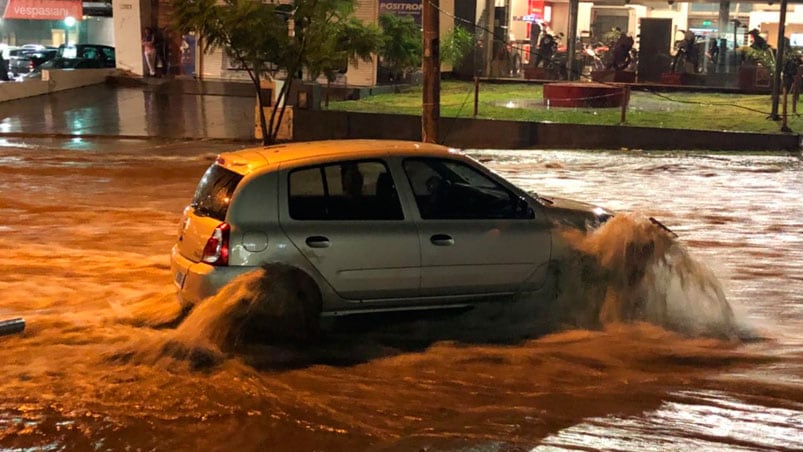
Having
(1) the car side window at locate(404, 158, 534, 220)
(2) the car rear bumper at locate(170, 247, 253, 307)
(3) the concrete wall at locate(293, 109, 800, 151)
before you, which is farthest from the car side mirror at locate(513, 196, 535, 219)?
(3) the concrete wall at locate(293, 109, 800, 151)

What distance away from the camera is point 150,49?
34281 millimetres

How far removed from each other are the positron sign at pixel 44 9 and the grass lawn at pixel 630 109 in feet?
50.6

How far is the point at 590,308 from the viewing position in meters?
7.36

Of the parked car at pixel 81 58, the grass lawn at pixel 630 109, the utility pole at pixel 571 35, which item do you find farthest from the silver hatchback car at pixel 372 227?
the parked car at pixel 81 58

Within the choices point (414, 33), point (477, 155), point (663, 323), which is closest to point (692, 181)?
point (477, 155)

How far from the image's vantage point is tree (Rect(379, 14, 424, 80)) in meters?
27.6

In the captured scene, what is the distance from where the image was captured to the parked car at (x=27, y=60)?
36688 millimetres

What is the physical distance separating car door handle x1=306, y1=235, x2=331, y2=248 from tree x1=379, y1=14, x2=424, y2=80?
20906mm

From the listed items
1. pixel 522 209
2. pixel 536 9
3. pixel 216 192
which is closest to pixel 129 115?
pixel 536 9

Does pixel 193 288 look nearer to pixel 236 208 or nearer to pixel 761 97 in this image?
pixel 236 208

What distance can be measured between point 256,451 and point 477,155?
46.8ft

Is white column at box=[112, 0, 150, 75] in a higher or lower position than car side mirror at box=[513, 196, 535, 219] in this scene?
higher

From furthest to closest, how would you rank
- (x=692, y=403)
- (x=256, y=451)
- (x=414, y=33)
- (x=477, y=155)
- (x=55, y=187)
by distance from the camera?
(x=414, y=33) → (x=477, y=155) → (x=55, y=187) → (x=692, y=403) → (x=256, y=451)

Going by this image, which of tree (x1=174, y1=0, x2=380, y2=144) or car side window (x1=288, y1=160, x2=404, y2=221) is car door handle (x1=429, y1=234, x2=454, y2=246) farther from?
tree (x1=174, y1=0, x2=380, y2=144)
